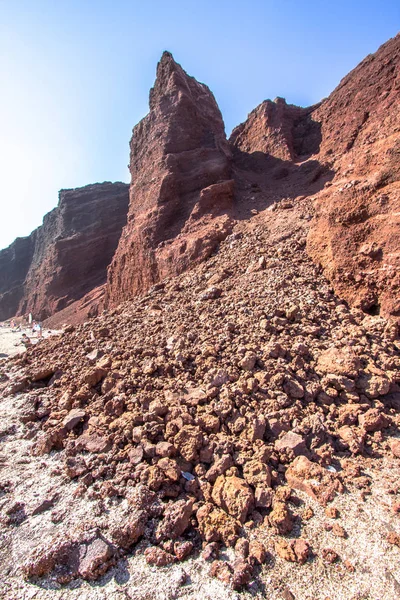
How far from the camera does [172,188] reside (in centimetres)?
1224

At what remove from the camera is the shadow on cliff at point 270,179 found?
34.2 ft

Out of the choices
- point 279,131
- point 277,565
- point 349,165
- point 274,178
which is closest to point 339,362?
point 277,565

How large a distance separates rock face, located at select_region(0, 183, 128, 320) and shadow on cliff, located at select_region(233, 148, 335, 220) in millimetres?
17053

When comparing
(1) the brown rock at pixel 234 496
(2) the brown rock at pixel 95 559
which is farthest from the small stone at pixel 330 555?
(2) the brown rock at pixel 95 559

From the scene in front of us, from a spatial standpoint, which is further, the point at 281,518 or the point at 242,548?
the point at 281,518

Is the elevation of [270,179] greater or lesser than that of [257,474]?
greater

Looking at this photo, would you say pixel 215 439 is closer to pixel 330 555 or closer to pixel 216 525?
pixel 216 525

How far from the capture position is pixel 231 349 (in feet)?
15.9

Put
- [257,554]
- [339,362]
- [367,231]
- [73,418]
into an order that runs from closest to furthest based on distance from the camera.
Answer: [257,554] < [339,362] < [73,418] < [367,231]

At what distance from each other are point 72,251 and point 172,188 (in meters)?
19.8

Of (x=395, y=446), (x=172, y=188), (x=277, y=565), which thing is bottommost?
(x=277, y=565)

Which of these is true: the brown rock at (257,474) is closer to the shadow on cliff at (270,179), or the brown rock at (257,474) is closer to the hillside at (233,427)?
the hillside at (233,427)

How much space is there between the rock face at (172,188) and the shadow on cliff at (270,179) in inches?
25.3

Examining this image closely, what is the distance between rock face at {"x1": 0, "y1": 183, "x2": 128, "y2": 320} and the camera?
91.4 feet
